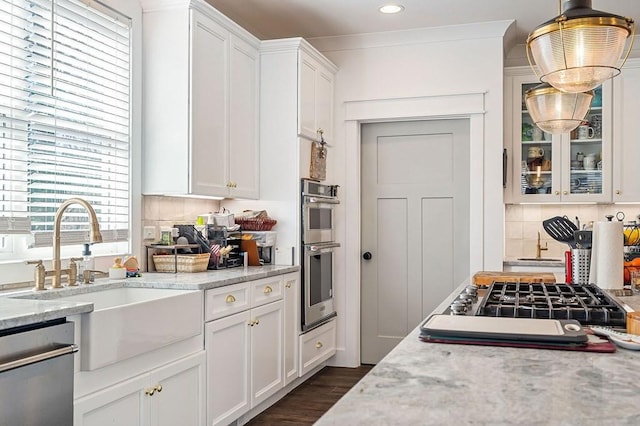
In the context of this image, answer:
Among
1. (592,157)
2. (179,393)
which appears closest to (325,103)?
(592,157)

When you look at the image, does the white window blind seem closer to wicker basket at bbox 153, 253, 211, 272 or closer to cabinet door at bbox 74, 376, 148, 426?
wicker basket at bbox 153, 253, 211, 272

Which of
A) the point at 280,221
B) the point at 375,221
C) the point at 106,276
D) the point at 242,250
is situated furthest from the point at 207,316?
the point at 375,221

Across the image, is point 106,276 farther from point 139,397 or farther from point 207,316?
point 139,397

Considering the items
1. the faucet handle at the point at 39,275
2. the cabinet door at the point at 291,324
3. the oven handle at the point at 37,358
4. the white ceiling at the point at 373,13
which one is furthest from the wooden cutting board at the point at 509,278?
the white ceiling at the point at 373,13

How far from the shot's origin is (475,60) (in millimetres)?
4805

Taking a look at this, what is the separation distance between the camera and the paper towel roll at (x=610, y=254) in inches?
99.0

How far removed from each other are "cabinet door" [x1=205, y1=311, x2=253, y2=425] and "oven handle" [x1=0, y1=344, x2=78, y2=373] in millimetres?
1088

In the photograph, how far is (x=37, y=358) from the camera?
190 cm

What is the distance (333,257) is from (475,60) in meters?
1.87

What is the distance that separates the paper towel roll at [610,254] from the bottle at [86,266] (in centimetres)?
226

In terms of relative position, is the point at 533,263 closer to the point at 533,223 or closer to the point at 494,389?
the point at 533,223

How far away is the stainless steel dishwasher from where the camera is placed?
1.80 meters

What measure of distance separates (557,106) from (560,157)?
232 centimetres

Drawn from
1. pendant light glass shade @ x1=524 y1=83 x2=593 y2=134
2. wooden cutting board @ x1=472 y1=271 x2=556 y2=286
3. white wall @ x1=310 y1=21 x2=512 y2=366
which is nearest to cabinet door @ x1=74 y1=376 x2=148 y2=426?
wooden cutting board @ x1=472 y1=271 x2=556 y2=286
